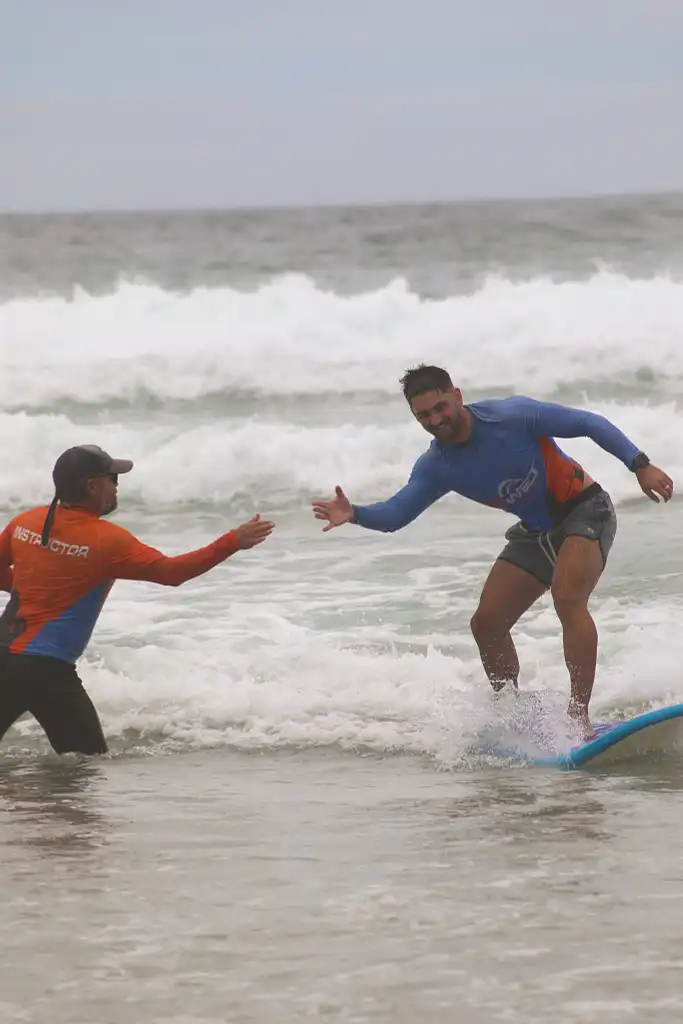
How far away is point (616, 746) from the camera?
599cm

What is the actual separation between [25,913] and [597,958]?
1.58 metres

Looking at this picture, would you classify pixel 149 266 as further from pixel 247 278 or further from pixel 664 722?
pixel 664 722

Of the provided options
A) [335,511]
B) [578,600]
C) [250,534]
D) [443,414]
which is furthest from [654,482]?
[250,534]

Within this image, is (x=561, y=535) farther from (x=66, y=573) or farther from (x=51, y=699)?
(x=51, y=699)

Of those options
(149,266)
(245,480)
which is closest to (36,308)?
(245,480)

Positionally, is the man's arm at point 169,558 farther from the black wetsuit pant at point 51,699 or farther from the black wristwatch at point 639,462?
the black wristwatch at point 639,462

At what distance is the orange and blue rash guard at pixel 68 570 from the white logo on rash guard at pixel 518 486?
1.27 metres

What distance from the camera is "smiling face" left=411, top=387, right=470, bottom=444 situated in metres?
5.92

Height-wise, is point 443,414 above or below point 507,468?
above

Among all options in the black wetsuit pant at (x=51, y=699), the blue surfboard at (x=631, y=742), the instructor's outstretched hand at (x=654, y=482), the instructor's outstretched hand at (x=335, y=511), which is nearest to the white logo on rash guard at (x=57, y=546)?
the black wetsuit pant at (x=51, y=699)

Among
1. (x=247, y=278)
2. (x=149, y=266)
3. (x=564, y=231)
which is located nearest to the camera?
(x=247, y=278)

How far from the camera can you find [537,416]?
612cm

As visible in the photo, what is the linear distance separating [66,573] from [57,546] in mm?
115

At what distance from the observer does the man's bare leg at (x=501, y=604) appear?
20.6ft
